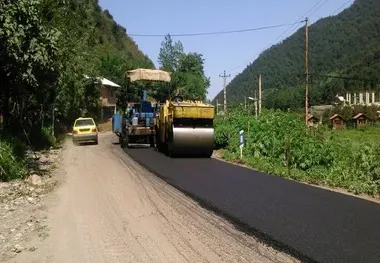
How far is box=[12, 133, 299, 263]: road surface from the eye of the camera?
20.4 feet

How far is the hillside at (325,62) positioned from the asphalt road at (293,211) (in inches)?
3949

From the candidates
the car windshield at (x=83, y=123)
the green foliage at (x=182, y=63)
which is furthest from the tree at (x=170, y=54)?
the car windshield at (x=83, y=123)

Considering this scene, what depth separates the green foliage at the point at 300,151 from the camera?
12750 mm

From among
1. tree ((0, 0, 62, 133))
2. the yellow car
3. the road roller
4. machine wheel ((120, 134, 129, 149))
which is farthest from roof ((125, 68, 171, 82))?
tree ((0, 0, 62, 133))

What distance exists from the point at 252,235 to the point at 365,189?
5.11 m

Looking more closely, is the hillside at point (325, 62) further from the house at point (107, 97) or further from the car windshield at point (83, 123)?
the car windshield at point (83, 123)

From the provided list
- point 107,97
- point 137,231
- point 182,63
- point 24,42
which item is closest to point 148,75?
point 24,42

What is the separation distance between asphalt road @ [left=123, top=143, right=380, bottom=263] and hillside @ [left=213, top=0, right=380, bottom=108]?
3949 inches

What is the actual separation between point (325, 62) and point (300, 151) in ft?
383

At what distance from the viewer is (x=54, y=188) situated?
12.4 metres

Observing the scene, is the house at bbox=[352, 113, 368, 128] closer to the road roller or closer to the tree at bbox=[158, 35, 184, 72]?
the tree at bbox=[158, 35, 184, 72]

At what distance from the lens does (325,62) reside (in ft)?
420

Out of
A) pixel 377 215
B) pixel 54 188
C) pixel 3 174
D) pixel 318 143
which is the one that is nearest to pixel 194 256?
pixel 377 215

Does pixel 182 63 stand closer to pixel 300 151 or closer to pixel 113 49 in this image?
pixel 113 49
